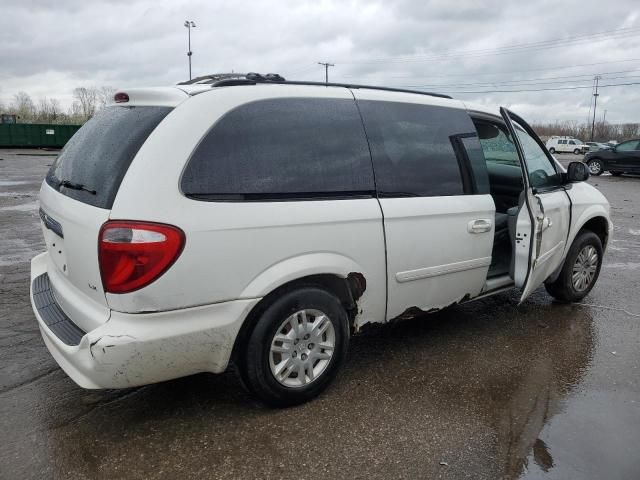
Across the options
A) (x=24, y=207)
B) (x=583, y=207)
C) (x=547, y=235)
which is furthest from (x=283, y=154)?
(x=24, y=207)

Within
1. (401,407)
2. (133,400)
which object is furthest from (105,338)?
(401,407)

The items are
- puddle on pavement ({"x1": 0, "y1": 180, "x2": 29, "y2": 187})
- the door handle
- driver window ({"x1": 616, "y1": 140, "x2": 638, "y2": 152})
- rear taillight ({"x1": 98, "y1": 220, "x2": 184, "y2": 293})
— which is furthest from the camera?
driver window ({"x1": 616, "y1": 140, "x2": 638, "y2": 152})

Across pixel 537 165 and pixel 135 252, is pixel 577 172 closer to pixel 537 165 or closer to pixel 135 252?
pixel 537 165

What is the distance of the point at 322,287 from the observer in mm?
3088

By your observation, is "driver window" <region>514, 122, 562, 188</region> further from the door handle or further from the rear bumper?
the rear bumper

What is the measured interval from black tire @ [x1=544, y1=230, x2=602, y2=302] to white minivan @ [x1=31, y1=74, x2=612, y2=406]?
1201mm

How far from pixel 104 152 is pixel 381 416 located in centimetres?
211

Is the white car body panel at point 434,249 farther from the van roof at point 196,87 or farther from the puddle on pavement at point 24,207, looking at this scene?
the puddle on pavement at point 24,207

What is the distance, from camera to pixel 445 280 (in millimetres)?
3660

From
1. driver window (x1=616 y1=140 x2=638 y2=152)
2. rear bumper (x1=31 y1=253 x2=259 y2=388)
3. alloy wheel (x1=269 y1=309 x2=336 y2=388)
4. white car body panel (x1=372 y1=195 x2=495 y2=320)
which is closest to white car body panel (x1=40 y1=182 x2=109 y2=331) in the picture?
rear bumper (x1=31 y1=253 x2=259 y2=388)

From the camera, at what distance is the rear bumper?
2.49m

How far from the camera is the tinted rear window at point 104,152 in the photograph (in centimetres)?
264

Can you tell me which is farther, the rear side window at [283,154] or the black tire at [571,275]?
the black tire at [571,275]

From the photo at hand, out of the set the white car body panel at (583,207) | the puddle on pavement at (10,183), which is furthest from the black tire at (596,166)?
the puddle on pavement at (10,183)
